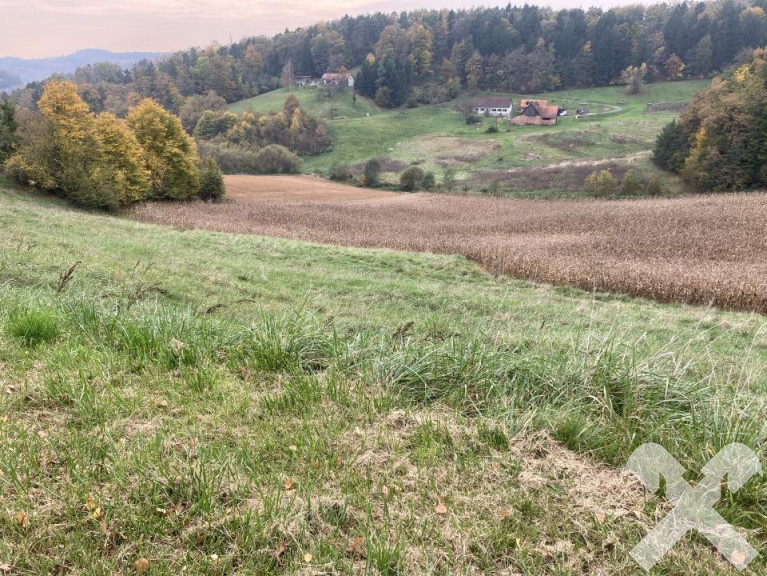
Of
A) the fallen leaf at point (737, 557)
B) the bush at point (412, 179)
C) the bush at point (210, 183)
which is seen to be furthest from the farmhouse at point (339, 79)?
the fallen leaf at point (737, 557)

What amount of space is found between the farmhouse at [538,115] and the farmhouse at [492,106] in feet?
27.8

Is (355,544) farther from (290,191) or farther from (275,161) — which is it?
(275,161)

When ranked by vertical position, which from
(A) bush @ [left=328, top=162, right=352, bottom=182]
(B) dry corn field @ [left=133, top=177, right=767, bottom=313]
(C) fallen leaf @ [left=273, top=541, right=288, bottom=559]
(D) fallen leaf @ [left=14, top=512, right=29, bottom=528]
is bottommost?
(B) dry corn field @ [left=133, top=177, right=767, bottom=313]

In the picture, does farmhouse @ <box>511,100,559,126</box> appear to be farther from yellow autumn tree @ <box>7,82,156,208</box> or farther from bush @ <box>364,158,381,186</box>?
yellow autumn tree @ <box>7,82,156,208</box>

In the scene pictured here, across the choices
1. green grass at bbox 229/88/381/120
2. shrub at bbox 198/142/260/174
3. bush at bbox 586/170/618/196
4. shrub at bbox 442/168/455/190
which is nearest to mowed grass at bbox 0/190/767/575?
bush at bbox 586/170/618/196

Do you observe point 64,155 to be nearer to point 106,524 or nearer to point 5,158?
point 5,158

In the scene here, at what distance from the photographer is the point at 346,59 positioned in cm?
15625

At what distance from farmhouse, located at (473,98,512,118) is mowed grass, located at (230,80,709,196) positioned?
245 inches

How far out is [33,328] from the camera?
4.53 m

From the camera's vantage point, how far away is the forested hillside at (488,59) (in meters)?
117

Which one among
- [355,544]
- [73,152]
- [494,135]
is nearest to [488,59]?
[494,135]

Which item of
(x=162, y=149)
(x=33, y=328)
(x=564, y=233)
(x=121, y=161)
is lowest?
(x=564, y=233)

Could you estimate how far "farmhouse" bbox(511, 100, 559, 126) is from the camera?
98625mm

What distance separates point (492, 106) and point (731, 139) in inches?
2629
